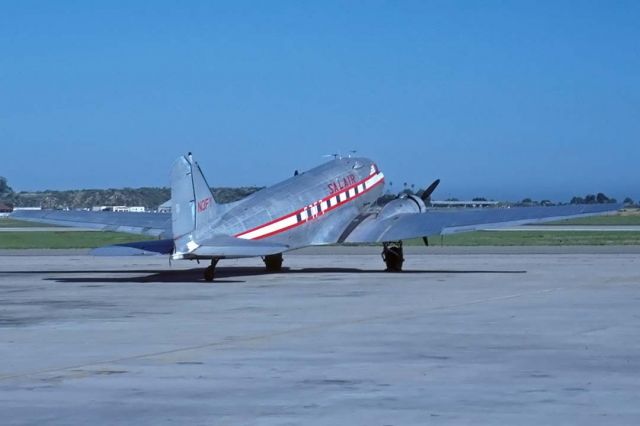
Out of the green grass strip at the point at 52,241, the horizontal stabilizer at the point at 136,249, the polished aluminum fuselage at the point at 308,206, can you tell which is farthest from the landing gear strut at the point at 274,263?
the green grass strip at the point at 52,241

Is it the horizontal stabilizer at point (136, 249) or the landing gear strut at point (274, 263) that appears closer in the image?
the horizontal stabilizer at point (136, 249)

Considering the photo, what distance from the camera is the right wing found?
3872 centimetres

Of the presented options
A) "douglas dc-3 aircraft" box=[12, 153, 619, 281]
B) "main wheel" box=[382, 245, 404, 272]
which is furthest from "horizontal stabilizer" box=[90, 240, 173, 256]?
"main wheel" box=[382, 245, 404, 272]

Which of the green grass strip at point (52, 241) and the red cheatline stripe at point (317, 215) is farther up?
the red cheatline stripe at point (317, 215)

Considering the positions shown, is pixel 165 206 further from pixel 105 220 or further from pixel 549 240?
pixel 549 240

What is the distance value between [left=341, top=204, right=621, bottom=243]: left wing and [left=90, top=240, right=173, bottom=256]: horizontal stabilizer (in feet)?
27.3

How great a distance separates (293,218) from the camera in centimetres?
3700

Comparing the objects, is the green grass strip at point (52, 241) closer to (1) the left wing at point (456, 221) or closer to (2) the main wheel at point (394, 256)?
(1) the left wing at point (456, 221)

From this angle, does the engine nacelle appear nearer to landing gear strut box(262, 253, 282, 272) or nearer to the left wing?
the left wing

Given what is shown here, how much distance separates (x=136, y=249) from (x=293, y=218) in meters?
6.42

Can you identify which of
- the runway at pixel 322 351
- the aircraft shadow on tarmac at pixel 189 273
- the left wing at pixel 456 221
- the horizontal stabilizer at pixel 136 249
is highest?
the left wing at pixel 456 221

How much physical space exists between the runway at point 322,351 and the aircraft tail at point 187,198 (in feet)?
5.91

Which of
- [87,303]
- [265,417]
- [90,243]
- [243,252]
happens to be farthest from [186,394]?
[90,243]

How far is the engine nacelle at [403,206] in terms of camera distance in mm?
41031
